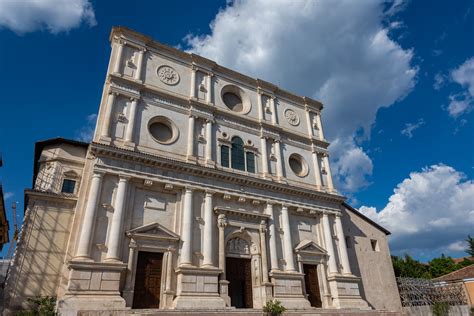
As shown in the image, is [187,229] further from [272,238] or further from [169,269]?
[272,238]

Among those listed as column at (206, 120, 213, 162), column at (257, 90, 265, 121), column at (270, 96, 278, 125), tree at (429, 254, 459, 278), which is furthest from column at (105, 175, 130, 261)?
tree at (429, 254, 459, 278)

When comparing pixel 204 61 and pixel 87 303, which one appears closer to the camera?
pixel 87 303

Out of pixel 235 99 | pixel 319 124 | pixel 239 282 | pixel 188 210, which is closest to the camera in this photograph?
pixel 188 210

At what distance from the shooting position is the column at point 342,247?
69.0 ft

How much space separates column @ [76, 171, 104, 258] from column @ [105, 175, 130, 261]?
0.85 meters

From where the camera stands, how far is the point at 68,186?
55.1 feet

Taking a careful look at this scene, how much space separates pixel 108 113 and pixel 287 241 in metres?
12.6

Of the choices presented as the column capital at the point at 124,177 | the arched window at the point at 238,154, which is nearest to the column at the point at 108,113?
the column capital at the point at 124,177

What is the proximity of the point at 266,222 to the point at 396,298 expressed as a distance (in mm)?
12359

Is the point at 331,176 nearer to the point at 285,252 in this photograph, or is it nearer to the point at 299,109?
the point at 299,109

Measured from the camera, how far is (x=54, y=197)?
616 inches

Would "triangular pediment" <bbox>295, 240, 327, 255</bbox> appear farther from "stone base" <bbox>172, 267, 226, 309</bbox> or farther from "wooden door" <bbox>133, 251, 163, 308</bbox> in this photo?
"wooden door" <bbox>133, 251, 163, 308</bbox>

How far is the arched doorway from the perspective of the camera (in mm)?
17312

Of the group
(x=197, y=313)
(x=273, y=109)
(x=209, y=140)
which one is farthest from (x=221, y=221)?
(x=273, y=109)
